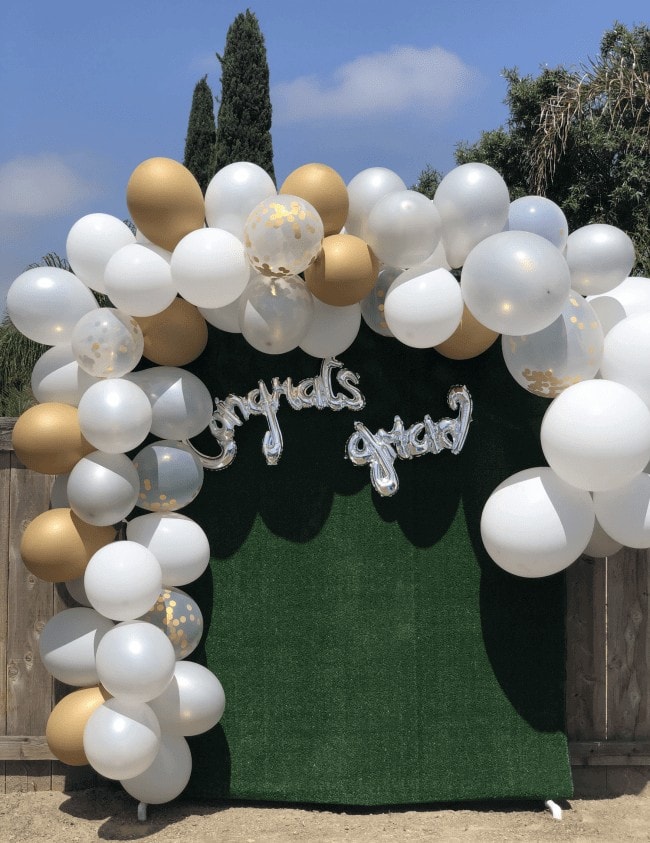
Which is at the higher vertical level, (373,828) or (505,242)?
(505,242)

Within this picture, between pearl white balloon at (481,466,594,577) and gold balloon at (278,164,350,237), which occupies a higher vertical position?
gold balloon at (278,164,350,237)

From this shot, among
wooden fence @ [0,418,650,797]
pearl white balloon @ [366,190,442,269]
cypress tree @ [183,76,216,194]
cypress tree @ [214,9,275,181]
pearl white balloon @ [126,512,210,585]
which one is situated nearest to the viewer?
pearl white balloon @ [366,190,442,269]

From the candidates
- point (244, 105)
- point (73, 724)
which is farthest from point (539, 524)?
point (244, 105)

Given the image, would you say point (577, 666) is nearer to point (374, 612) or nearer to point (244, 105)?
point (374, 612)

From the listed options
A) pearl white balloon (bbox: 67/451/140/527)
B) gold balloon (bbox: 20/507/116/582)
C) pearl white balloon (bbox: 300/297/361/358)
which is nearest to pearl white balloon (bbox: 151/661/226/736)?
gold balloon (bbox: 20/507/116/582)

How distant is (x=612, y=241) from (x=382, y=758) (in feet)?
8.22

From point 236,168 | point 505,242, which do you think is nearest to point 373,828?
point 505,242

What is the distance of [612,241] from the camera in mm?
4035

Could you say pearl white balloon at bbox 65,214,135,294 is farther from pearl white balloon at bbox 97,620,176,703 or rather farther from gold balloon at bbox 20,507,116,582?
pearl white balloon at bbox 97,620,176,703

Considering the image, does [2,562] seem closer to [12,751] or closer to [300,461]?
[12,751]


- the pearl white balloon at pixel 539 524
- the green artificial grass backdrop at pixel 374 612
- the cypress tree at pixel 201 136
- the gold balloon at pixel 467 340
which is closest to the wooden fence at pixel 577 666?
the green artificial grass backdrop at pixel 374 612

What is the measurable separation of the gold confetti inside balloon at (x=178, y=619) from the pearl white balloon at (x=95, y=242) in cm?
138

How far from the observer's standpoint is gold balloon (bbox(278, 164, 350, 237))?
3814 millimetres

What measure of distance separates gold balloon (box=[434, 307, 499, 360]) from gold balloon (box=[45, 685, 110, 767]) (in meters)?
2.10
